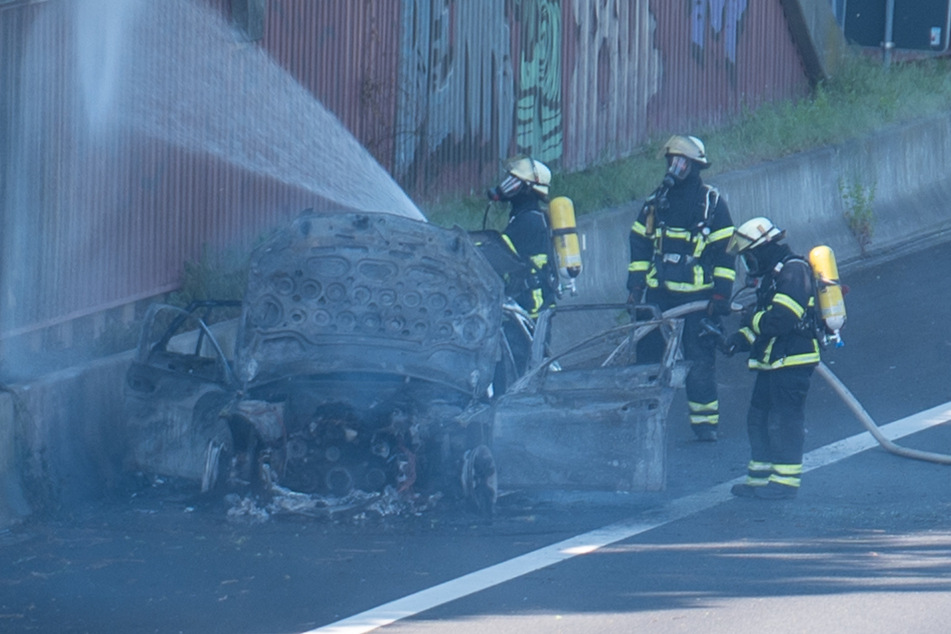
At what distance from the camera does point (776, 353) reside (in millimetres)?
7758

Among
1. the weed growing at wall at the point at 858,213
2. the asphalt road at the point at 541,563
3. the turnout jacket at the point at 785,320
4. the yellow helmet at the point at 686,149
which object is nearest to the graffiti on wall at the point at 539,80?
the weed growing at wall at the point at 858,213

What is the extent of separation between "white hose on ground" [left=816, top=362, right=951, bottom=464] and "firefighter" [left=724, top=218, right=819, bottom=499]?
1.12 ft

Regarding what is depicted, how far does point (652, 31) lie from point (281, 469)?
9.52 metres

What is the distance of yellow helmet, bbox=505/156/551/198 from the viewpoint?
909cm

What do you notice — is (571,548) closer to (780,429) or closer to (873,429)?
(780,429)

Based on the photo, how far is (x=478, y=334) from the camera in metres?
7.52

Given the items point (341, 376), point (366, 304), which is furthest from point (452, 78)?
point (341, 376)

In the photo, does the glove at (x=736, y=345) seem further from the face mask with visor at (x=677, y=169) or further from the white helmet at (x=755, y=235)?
the face mask with visor at (x=677, y=169)

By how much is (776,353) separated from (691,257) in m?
1.38

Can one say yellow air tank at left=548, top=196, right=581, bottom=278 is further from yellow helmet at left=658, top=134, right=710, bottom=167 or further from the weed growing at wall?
the weed growing at wall

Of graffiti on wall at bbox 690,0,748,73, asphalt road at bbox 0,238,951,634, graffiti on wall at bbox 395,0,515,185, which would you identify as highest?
graffiti on wall at bbox 690,0,748,73

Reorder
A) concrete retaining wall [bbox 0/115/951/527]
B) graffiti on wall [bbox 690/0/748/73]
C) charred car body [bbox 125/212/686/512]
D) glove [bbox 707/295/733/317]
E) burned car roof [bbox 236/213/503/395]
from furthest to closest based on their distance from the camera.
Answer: graffiti on wall [bbox 690/0/748/73] → glove [bbox 707/295/733/317] → burned car roof [bbox 236/213/503/395] → concrete retaining wall [bbox 0/115/951/527] → charred car body [bbox 125/212/686/512]

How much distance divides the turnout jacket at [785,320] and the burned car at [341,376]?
1.43m

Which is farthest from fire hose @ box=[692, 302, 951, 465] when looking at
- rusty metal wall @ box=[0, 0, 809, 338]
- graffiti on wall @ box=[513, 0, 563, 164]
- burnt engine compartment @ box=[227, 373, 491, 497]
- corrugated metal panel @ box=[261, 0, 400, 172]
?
graffiti on wall @ box=[513, 0, 563, 164]
